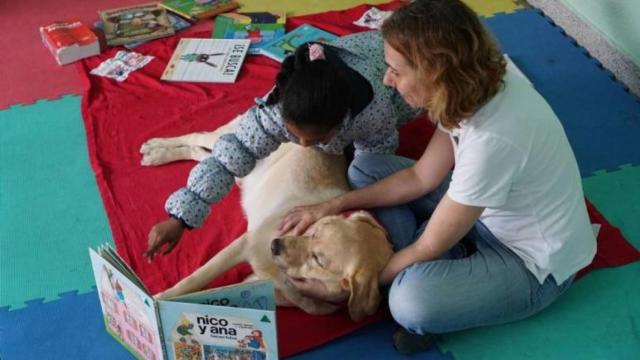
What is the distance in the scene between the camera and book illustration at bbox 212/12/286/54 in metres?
3.38

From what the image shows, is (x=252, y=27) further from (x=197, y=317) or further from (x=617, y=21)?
(x=197, y=317)

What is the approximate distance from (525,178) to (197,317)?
904 mm

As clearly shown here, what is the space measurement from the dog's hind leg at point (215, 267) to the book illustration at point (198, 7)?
5.69ft

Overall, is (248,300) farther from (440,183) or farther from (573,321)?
(573,321)

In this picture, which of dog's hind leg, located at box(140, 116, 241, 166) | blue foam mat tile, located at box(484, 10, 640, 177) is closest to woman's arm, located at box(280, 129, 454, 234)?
dog's hind leg, located at box(140, 116, 241, 166)

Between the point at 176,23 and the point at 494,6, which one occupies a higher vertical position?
the point at 176,23

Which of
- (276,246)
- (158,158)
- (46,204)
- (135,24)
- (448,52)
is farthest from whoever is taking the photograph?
(135,24)

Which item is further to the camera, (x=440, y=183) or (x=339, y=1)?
(x=339, y=1)

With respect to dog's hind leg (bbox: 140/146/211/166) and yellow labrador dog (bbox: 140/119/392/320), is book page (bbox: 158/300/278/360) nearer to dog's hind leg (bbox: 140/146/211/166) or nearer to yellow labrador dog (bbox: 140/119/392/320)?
yellow labrador dog (bbox: 140/119/392/320)

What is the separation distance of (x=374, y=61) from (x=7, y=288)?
1380 mm

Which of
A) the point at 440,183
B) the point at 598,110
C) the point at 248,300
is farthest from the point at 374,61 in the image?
the point at 598,110

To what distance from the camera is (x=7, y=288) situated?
2.29 m

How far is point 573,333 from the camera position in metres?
2.17

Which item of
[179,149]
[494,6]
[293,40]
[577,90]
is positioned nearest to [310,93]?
[179,149]
